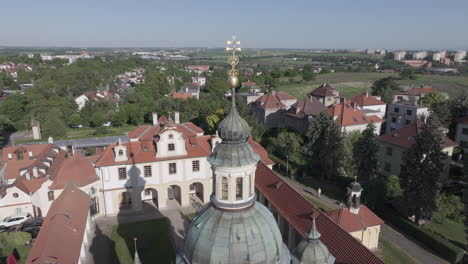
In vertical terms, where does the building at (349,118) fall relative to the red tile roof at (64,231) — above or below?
above

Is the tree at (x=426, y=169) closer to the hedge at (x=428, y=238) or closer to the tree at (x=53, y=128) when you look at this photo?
the hedge at (x=428, y=238)

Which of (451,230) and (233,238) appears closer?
(233,238)

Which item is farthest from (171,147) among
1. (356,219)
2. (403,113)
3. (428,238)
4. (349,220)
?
(403,113)

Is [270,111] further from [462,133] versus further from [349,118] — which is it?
[462,133]

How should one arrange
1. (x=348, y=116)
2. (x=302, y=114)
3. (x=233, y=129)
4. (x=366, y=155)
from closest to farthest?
(x=233, y=129) → (x=366, y=155) → (x=348, y=116) → (x=302, y=114)

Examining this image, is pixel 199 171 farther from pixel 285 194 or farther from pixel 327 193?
pixel 327 193

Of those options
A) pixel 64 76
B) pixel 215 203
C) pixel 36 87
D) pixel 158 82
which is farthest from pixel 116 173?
pixel 64 76

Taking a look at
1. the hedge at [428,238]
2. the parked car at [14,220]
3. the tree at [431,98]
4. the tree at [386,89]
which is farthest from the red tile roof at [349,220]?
the tree at [386,89]
